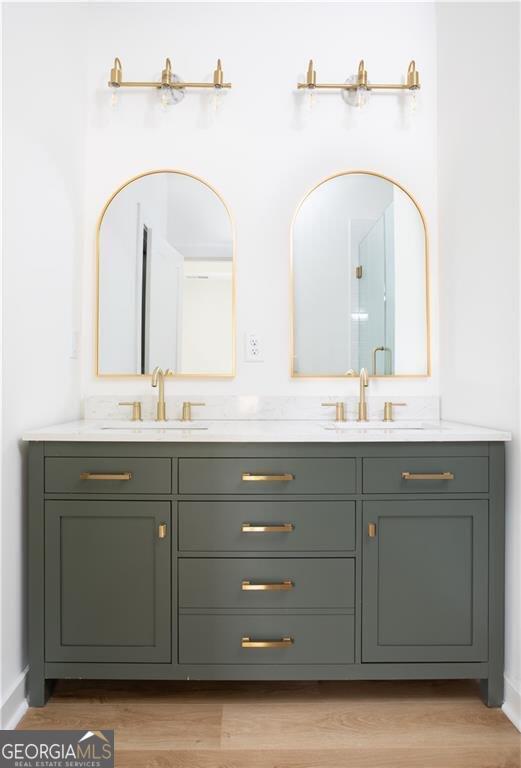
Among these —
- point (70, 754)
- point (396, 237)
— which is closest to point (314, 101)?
point (396, 237)

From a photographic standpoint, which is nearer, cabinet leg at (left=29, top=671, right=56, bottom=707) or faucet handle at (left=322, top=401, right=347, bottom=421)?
cabinet leg at (left=29, top=671, right=56, bottom=707)

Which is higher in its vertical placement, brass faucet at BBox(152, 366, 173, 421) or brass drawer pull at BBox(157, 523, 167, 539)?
brass faucet at BBox(152, 366, 173, 421)

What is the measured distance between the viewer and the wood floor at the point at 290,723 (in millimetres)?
1370

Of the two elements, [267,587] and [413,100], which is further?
[413,100]

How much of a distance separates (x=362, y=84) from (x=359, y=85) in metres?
0.01

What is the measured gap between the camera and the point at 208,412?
83.4 inches

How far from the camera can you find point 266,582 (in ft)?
5.16

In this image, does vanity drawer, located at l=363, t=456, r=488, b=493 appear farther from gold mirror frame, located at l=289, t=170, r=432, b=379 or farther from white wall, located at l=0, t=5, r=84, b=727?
white wall, located at l=0, t=5, r=84, b=727

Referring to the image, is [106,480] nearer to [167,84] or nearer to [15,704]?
[15,704]

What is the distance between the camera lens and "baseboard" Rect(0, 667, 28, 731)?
1433mm

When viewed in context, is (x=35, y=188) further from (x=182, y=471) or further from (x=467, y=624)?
(x=467, y=624)

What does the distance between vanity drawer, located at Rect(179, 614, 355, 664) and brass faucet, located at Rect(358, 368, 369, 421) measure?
2.56 ft

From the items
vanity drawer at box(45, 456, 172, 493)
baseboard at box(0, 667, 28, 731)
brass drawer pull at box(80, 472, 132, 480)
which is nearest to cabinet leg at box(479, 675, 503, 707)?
vanity drawer at box(45, 456, 172, 493)

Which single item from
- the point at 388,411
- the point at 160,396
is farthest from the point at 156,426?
the point at 388,411
